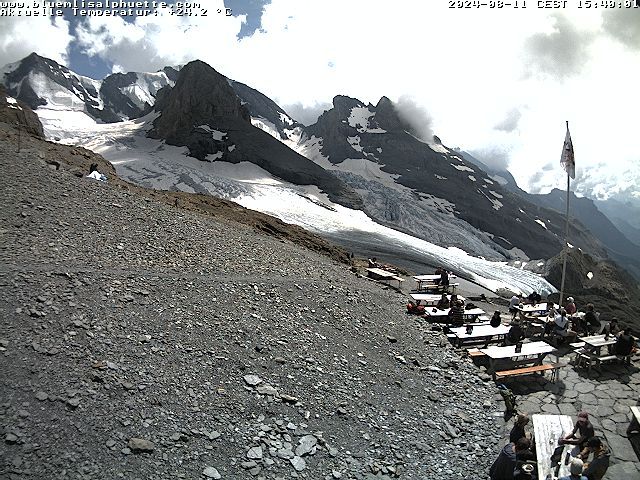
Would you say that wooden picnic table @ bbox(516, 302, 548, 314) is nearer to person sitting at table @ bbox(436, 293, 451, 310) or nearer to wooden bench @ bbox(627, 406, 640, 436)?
person sitting at table @ bbox(436, 293, 451, 310)

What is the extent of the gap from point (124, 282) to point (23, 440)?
17.1ft

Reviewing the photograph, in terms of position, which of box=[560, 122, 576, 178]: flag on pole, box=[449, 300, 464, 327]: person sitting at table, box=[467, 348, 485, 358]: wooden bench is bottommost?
box=[449, 300, 464, 327]: person sitting at table

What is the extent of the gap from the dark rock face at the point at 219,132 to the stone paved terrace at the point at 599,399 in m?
77.7

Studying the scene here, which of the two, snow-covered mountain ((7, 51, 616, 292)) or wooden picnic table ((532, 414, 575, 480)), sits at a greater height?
wooden picnic table ((532, 414, 575, 480))

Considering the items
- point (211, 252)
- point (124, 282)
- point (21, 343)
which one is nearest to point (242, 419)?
point (21, 343)

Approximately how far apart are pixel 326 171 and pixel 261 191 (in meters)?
29.2

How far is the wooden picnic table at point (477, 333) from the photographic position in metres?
14.5

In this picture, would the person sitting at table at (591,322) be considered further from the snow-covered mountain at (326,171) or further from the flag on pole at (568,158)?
the snow-covered mountain at (326,171)

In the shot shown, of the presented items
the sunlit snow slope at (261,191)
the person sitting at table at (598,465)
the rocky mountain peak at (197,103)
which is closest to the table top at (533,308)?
the person sitting at table at (598,465)

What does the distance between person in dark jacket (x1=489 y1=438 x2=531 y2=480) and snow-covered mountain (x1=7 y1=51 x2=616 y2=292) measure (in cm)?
3434

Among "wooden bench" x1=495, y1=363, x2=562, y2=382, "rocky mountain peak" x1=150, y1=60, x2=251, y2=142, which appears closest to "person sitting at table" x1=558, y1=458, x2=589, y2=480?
"wooden bench" x1=495, y1=363, x2=562, y2=382

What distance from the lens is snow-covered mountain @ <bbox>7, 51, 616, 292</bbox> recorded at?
223 ft

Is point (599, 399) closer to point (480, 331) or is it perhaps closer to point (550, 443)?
point (550, 443)

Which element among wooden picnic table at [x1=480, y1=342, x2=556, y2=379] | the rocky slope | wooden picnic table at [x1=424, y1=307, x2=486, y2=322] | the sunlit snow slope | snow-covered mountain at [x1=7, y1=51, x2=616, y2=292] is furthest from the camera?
snow-covered mountain at [x1=7, y1=51, x2=616, y2=292]
